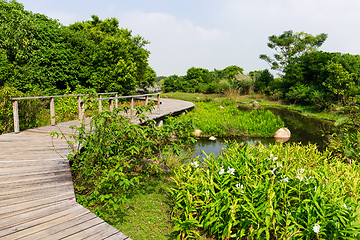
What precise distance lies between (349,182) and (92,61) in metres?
20.4

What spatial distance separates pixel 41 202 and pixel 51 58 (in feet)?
59.0

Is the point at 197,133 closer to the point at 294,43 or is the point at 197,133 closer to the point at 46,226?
the point at 46,226

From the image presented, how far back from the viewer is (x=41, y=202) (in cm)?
334

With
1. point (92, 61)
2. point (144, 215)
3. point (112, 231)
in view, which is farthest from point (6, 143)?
point (92, 61)

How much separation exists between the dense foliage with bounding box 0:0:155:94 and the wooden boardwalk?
504 inches

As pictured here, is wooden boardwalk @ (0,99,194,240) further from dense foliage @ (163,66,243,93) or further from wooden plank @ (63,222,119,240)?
dense foliage @ (163,66,243,93)

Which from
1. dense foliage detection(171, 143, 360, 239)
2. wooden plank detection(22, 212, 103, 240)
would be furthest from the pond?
wooden plank detection(22, 212, 103, 240)

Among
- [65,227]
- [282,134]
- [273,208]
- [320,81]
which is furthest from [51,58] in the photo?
[320,81]

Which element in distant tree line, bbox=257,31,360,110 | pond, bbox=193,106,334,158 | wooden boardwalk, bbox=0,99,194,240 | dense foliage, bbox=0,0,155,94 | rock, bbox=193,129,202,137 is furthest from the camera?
distant tree line, bbox=257,31,360,110

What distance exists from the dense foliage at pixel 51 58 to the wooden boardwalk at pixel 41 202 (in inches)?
504

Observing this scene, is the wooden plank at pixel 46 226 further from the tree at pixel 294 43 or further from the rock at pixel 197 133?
the tree at pixel 294 43

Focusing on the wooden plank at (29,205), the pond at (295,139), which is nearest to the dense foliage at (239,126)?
the pond at (295,139)

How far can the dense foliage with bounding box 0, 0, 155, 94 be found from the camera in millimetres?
16031

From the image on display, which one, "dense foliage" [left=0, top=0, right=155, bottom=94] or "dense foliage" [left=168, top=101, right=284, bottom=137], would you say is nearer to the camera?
"dense foliage" [left=168, top=101, right=284, bottom=137]
